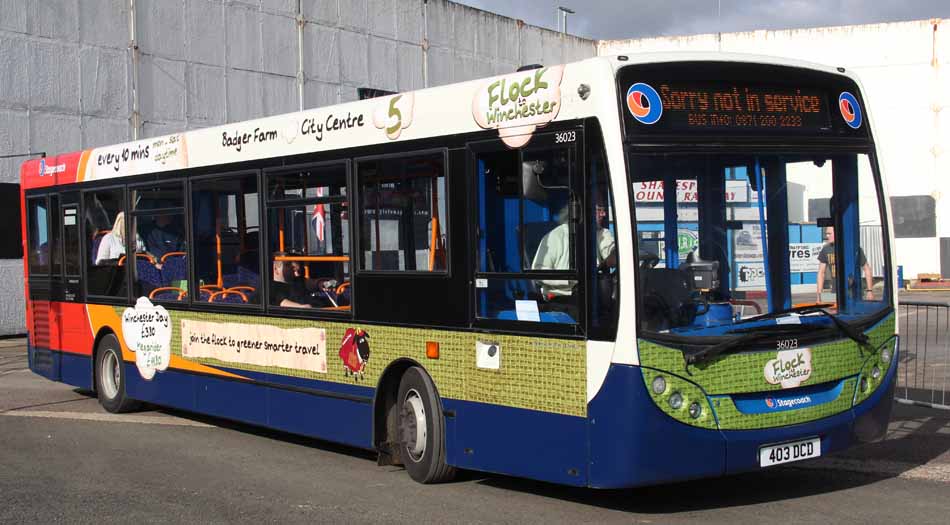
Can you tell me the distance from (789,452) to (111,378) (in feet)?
27.9

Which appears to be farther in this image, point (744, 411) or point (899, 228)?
point (899, 228)

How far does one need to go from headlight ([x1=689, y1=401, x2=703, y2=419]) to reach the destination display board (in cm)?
164

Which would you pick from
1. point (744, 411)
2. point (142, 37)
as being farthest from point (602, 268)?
point (142, 37)

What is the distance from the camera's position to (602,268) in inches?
276

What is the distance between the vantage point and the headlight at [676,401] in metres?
6.90

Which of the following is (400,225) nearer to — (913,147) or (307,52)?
(307,52)

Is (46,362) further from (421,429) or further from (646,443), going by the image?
(646,443)

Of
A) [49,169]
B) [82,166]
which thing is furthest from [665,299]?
[49,169]

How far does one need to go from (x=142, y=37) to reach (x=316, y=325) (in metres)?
19.4

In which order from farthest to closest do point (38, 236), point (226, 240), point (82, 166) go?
point (38, 236) < point (82, 166) < point (226, 240)

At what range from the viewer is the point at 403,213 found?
870 cm

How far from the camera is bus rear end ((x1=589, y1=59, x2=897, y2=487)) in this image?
6910 millimetres

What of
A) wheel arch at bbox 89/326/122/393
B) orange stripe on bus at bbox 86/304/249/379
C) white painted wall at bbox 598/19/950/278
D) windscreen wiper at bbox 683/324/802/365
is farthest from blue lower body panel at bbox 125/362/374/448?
white painted wall at bbox 598/19/950/278

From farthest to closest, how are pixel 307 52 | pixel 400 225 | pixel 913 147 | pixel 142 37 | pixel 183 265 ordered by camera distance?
1. pixel 913 147
2. pixel 307 52
3. pixel 142 37
4. pixel 183 265
5. pixel 400 225
